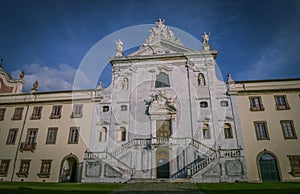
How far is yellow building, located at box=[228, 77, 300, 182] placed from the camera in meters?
22.1

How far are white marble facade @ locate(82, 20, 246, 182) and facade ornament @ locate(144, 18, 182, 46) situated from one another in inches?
5.4

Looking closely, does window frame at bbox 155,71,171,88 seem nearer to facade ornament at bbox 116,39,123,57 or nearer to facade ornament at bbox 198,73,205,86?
facade ornament at bbox 198,73,205,86

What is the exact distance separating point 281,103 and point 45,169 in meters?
27.0

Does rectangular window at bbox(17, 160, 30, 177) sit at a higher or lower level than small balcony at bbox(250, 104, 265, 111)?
lower

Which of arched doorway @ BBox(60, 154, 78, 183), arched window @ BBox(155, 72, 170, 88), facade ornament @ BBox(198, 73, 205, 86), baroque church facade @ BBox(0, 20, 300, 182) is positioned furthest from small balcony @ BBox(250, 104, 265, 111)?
arched doorway @ BBox(60, 154, 78, 183)

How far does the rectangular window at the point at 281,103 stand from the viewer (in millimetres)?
24328

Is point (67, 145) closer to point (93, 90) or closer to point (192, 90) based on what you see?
point (93, 90)

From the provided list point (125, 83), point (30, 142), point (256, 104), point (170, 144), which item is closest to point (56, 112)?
point (30, 142)

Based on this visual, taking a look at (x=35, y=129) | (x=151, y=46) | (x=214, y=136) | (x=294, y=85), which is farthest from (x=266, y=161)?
(x=35, y=129)

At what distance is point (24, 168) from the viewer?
85.5 feet

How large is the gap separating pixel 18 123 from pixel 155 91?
17.7m

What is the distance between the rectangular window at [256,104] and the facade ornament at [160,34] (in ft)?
38.8

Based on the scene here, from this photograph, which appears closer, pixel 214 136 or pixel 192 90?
pixel 214 136

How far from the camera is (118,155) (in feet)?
79.2
